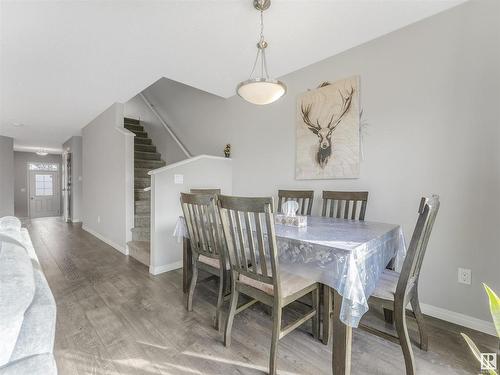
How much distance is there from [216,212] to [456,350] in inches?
70.1

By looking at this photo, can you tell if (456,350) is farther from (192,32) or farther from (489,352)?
(192,32)

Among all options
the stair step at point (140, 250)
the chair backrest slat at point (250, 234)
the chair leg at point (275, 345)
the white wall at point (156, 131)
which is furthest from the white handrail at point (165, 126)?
the chair leg at point (275, 345)

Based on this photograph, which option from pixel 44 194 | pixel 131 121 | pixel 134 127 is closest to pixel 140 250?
pixel 134 127

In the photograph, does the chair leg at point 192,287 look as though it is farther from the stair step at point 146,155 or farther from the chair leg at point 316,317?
the stair step at point 146,155

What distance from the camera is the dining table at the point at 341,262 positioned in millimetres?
1157

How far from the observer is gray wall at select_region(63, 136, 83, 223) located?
6395mm

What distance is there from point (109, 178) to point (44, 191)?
24.2ft

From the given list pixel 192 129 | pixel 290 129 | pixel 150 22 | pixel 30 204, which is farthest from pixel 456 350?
pixel 30 204

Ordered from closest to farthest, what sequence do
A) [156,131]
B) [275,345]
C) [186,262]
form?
[275,345] → [186,262] → [156,131]

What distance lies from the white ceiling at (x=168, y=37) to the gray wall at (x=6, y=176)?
147 inches

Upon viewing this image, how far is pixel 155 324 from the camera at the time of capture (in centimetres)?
183

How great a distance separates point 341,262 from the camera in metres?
1.19

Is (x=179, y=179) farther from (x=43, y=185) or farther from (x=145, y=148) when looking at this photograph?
(x=43, y=185)

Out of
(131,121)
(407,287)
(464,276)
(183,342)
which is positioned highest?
(131,121)
